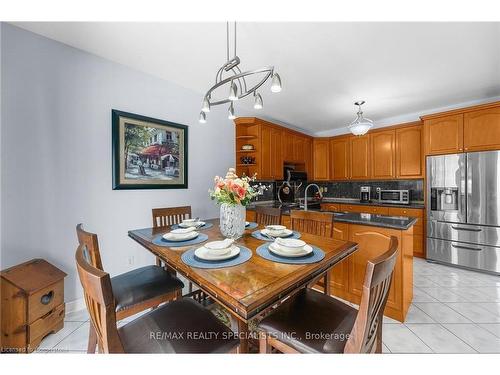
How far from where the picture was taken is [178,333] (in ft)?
3.00

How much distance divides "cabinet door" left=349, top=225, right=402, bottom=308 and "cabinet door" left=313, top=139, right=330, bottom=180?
2775 mm

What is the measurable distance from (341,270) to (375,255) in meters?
0.38

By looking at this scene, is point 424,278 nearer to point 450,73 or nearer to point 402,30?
point 450,73

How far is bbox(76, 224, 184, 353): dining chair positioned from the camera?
117 cm

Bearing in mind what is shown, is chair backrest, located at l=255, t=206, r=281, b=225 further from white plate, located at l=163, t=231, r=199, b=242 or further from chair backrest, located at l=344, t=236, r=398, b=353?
chair backrest, located at l=344, t=236, r=398, b=353

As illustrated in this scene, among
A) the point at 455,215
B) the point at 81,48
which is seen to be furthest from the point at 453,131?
the point at 81,48

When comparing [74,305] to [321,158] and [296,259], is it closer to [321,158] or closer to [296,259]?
[296,259]

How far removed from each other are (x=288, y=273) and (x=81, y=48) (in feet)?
8.57

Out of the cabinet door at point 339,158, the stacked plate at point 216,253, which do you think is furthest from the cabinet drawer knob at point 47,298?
the cabinet door at point 339,158

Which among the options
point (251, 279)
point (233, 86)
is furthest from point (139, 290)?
point (233, 86)

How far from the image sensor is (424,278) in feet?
8.37

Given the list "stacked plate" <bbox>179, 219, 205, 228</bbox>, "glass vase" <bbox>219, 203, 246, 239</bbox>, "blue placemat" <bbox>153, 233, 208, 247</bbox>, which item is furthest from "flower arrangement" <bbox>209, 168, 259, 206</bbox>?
"stacked plate" <bbox>179, 219, 205, 228</bbox>
